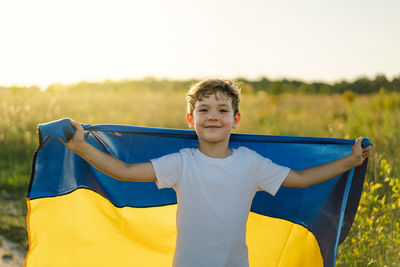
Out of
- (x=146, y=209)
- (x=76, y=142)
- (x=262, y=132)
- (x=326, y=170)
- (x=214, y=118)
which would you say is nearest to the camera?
(x=76, y=142)

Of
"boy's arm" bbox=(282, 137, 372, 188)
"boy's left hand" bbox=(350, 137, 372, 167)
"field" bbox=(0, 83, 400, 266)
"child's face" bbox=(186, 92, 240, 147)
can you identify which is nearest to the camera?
"child's face" bbox=(186, 92, 240, 147)

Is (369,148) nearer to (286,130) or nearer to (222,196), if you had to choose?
(222,196)

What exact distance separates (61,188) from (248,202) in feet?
4.26

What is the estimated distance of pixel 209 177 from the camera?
237 centimetres

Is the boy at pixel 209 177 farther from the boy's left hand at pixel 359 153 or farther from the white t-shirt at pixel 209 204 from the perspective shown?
the boy's left hand at pixel 359 153

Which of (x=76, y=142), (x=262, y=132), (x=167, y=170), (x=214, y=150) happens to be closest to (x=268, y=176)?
(x=214, y=150)

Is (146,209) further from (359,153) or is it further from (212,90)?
(359,153)

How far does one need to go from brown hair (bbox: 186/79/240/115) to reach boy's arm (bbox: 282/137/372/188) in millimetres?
569

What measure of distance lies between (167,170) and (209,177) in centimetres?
25

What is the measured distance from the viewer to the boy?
2.34m

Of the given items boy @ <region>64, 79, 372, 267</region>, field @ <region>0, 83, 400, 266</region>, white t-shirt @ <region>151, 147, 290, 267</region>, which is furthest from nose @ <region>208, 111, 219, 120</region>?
field @ <region>0, 83, 400, 266</region>

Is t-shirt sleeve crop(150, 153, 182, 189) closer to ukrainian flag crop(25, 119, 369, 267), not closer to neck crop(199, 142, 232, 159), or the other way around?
neck crop(199, 142, 232, 159)

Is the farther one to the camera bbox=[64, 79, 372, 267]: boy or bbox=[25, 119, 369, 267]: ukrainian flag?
bbox=[25, 119, 369, 267]: ukrainian flag

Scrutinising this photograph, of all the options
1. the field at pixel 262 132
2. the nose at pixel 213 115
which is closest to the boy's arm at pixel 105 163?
the nose at pixel 213 115
